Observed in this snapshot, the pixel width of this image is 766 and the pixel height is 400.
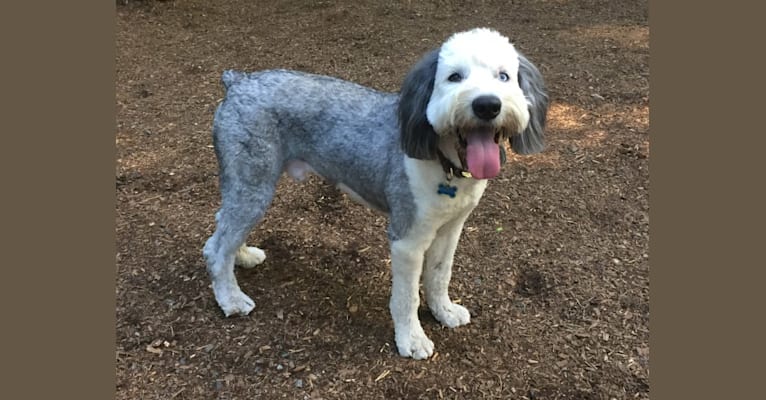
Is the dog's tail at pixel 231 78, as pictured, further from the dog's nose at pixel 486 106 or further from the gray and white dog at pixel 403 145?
the dog's nose at pixel 486 106

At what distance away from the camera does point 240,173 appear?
356 cm

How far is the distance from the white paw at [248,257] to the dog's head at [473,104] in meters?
1.81

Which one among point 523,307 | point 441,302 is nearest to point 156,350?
point 441,302

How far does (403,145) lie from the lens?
9.75ft

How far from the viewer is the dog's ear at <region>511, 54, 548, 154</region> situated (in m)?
2.88

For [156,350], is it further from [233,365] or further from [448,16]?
[448,16]

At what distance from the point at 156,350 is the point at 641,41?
7384 mm

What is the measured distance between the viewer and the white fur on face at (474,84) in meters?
2.59

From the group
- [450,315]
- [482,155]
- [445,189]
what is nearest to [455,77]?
[482,155]

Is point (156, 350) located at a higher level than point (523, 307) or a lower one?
lower

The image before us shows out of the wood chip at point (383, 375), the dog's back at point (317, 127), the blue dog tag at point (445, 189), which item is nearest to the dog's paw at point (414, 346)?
the wood chip at point (383, 375)

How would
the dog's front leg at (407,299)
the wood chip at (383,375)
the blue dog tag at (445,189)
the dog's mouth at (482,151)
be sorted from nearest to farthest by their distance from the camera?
the dog's mouth at (482,151) < the blue dog tag at (445,189) < the dog's front leg at (407,299) < the wood chip at (383,375)

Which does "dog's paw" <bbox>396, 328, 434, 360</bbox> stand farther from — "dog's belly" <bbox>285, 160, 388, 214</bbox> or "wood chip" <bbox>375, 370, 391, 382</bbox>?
"dog's belly" <bbox>285, 160, 388, 214</bbox>

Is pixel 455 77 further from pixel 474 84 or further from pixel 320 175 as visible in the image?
pixel 320 175
